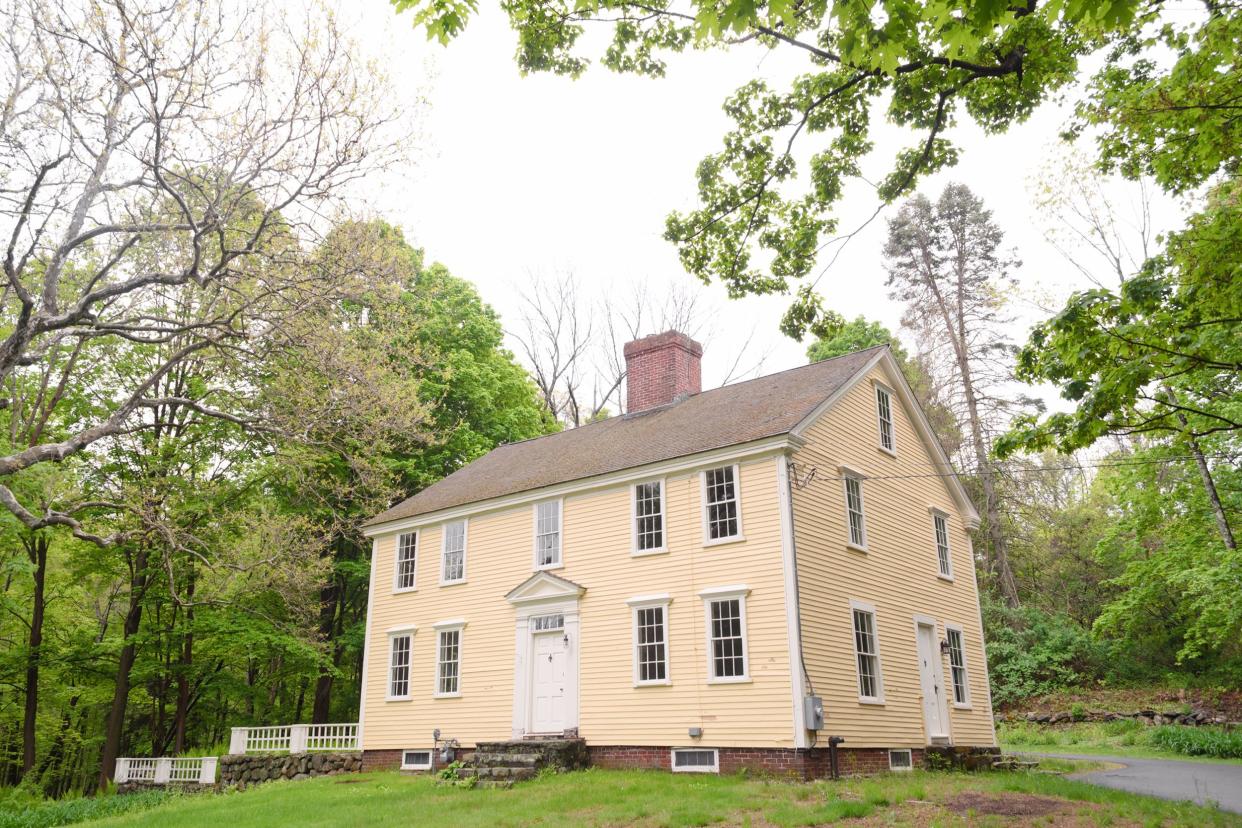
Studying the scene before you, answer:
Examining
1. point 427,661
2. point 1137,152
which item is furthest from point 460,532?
point 1137,152

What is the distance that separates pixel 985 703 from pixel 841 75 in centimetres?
1528

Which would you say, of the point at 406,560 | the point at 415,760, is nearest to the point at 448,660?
the point at 415,760

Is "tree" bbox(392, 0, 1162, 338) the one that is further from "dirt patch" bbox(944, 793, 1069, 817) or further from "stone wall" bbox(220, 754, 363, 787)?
"stone wall" bbox(220, 754, 363, 787)

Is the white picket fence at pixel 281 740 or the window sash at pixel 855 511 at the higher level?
the window sash at pixel 855 511

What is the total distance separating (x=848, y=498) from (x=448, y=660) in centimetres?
935

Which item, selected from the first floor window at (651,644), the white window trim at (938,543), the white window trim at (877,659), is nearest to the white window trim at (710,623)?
the first floor window at (651,644)

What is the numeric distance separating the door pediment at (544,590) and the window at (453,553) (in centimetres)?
193

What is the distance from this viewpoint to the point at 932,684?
1783cm

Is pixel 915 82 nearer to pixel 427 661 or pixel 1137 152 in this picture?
pixel 1137 152

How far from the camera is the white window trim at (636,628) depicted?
15665 millimetres

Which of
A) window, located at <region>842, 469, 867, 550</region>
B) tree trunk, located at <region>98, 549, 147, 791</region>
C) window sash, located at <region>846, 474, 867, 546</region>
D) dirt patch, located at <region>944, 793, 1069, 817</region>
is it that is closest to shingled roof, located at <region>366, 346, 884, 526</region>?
window, located at <region>842, 469, 867, 550</region>

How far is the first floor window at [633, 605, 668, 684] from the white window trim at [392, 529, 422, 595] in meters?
6.60

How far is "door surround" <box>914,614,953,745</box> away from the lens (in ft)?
56.5

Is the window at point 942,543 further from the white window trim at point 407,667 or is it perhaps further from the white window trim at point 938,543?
the white window trim at point 407,667
